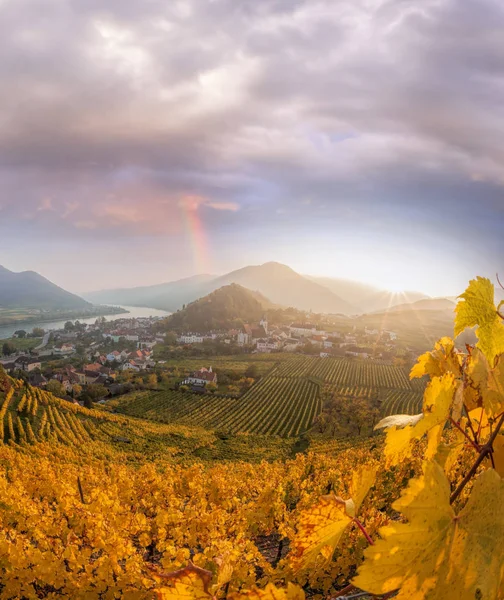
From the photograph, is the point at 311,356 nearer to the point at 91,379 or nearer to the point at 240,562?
the point at 91,379

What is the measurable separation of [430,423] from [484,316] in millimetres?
348

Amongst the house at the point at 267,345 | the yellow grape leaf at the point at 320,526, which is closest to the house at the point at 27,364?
the house at the point at 267,345

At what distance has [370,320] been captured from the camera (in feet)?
544

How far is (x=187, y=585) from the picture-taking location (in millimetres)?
768

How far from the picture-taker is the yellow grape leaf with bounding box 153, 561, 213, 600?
2.50 feet

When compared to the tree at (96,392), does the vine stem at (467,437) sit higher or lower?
higher

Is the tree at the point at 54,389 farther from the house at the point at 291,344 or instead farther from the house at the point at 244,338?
the house at the point at 291,344

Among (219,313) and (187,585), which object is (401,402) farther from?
(219,313)

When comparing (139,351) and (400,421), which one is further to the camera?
(139,351)

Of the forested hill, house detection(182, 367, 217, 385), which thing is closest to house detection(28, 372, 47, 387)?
house detection(182, 367, 217, 385)

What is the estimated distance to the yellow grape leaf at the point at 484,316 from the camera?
990mm

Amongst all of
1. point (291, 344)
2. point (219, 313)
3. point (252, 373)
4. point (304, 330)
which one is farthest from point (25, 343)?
point (304, 330)

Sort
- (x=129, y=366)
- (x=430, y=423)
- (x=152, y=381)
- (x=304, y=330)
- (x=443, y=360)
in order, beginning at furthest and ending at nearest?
1. (x=304, y=330)
2. (x=129, y=366)
3. (x=152, y=381)
4. (x=443, y=360)
5. (x=430, y=423)

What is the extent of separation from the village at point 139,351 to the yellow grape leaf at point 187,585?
44.4 m
